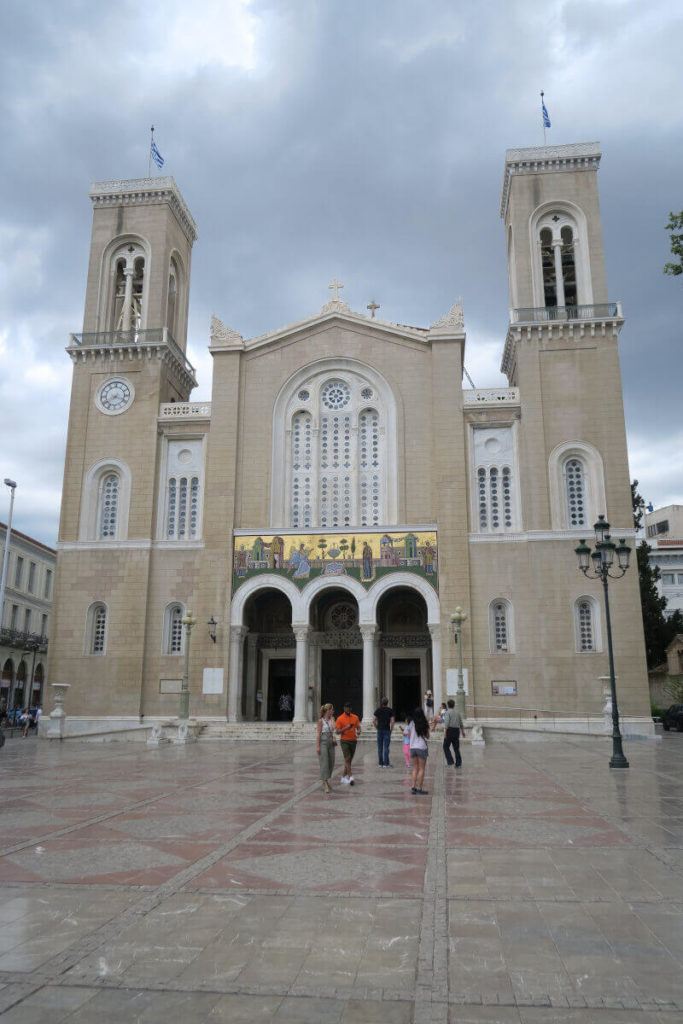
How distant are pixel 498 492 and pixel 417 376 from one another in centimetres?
615

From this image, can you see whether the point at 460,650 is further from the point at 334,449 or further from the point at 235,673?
the point at 334,449

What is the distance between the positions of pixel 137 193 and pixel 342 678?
2442cm

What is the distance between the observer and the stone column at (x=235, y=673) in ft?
101

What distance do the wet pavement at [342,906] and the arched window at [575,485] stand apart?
727 inches

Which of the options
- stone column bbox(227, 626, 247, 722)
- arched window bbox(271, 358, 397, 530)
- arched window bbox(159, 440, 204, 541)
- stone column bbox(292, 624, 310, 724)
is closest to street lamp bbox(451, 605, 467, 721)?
arched window bbox(271, 358, 397, 530)

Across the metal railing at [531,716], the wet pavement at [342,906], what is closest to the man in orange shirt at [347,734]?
the wet pavement at [342,906]

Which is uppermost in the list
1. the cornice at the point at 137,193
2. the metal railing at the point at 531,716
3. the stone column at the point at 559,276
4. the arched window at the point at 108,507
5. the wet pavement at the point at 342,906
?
the cornice at the point at 137,193

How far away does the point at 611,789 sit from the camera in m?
13.7

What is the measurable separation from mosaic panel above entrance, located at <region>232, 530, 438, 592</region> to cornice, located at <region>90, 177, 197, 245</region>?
17.4 m

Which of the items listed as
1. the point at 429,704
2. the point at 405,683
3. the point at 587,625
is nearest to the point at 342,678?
the point at 405,683

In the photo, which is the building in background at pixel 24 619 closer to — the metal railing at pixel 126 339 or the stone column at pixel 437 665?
the metal railing at pixel 126 339

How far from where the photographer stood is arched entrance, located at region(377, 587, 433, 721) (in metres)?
33.5

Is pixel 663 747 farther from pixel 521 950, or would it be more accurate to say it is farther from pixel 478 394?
pixel 521 950

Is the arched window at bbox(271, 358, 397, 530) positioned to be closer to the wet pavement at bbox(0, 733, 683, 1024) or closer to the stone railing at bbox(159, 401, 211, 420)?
the stone railing at bbox(159, 401, 211, 420)
